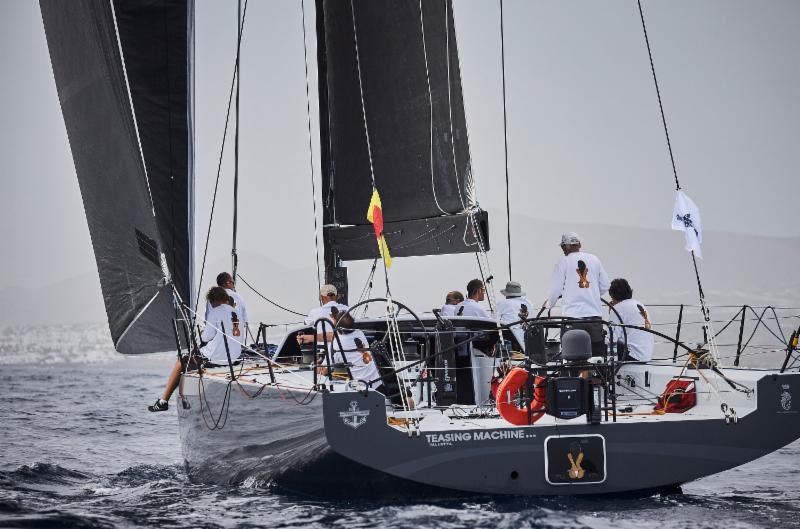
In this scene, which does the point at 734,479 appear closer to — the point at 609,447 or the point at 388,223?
the point at 609,447

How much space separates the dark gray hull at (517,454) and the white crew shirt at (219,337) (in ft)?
11.0

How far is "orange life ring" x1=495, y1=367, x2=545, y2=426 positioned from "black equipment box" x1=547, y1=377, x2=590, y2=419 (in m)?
0.27

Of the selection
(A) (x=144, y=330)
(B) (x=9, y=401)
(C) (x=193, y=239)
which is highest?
(C) (x=193, y=239)

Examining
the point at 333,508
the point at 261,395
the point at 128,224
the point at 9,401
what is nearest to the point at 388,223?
the point at 128,224

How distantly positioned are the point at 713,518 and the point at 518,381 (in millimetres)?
1611

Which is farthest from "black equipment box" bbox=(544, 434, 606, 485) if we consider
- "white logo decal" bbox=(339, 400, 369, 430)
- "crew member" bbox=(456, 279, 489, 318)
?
"crew member" bbox=(456, 279, 489, 318)

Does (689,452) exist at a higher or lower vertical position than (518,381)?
lower

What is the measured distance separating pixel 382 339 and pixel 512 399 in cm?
192

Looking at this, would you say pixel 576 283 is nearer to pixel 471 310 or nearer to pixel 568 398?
pixel 568 398

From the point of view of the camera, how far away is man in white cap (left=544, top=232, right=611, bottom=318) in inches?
351

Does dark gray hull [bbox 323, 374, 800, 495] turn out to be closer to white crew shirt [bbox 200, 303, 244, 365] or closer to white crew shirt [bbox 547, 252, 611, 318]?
white crew shirt [bbox 547, 252, 611, 318]

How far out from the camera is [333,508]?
7348mm

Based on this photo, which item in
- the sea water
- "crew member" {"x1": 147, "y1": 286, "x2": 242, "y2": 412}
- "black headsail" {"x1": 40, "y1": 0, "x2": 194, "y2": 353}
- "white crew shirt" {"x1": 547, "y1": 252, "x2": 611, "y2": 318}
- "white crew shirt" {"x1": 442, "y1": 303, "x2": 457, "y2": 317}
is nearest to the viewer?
the sea water

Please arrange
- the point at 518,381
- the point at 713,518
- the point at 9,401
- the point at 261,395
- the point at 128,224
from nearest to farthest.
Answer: the point at 713,518 → the point at 518,381 → the point at 261,395 → the point at 128,224 → the point at 9,401
